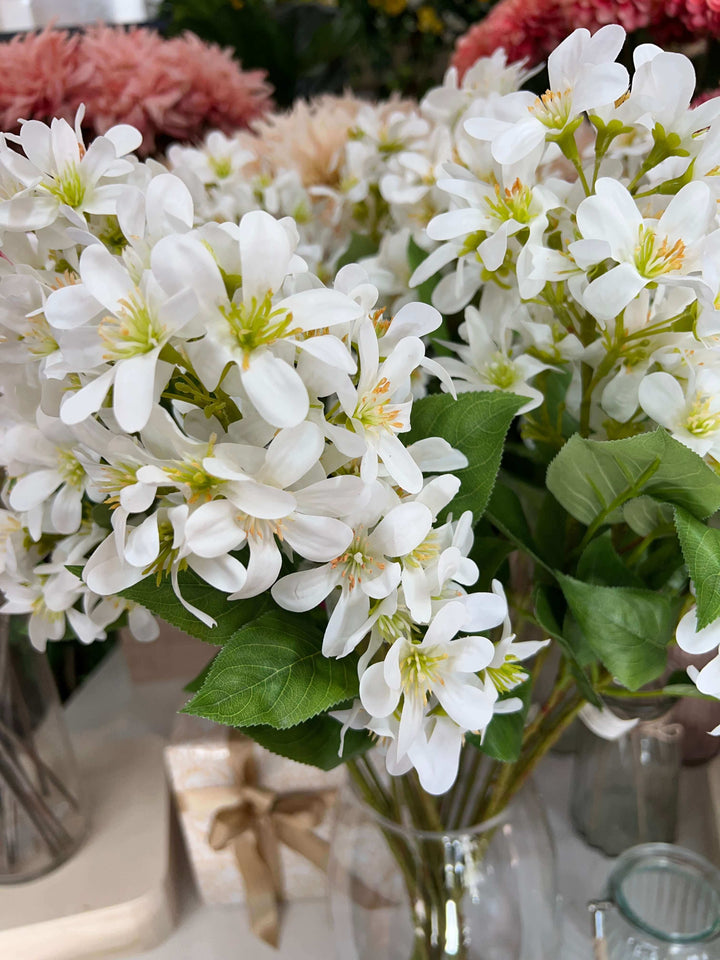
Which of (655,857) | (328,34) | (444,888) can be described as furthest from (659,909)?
(328,34)

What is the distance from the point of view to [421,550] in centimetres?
24

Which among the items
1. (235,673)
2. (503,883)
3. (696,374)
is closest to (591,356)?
(696,374)

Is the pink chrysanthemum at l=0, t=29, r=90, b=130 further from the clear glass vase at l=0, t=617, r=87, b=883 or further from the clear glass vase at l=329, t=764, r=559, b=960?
the clear glass vase at l=329, t=764, r=559, b=960

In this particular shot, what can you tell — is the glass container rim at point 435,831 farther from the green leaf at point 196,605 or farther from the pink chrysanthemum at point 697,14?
the pink chrysanthemum at point 697,14

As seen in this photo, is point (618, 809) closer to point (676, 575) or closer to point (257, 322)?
point (676, 575)

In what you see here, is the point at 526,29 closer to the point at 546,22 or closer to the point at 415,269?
the point at 546,22

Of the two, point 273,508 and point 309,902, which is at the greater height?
point 273,508

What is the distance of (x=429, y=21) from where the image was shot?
74cm

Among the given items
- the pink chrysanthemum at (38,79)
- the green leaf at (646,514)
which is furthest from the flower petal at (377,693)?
the pink chrysanthemum at (38,79)

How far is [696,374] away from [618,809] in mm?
358

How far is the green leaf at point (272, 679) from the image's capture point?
23cm

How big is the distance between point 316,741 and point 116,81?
0.36 m

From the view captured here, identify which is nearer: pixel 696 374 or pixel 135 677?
pixel 696 374

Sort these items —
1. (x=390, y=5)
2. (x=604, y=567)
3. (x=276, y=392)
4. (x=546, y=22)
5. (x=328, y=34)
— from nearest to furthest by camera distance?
(x=276, y=392), (x=604, y=567), (x=546, y=22), (x=328, y=34), (x=390, y=5)
